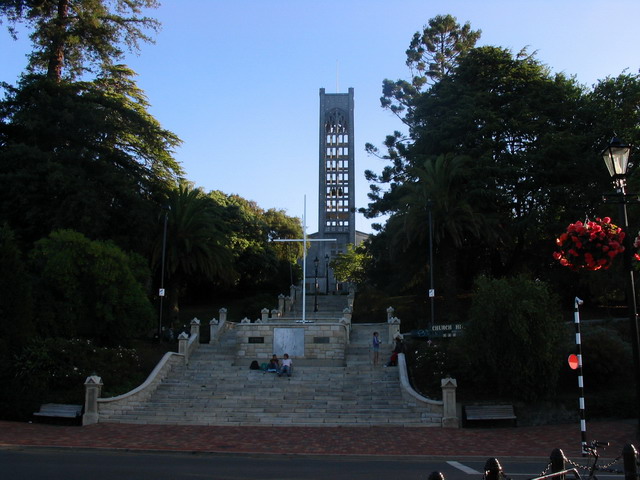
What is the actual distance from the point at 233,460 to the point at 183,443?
2.71 meters

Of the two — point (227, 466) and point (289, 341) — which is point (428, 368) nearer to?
point (289, 341)

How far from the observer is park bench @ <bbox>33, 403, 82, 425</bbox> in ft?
61.9

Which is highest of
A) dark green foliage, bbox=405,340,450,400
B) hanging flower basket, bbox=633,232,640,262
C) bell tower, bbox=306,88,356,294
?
bell tower, bbox=306,88,356,294

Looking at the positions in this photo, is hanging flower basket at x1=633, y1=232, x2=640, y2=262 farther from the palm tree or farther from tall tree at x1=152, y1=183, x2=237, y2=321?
tall tree at x1=152, y1=183, x2=237, y2=321

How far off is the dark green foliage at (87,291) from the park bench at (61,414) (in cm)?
583

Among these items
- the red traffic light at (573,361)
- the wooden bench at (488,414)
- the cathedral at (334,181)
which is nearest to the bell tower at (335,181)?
the cathedral at (334,181)

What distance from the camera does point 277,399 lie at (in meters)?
21.2

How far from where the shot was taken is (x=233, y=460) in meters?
12.9

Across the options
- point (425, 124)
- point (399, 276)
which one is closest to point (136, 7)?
point (425, 124)

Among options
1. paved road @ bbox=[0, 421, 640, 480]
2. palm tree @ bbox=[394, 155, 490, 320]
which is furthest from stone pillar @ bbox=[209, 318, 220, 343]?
paved road @ bbox=[0, 421, 640, 480]

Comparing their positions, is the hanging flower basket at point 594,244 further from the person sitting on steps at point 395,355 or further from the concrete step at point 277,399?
the person sitting on steps at point 395,355

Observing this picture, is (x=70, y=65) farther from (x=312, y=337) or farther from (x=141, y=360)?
(x=312, y=337)

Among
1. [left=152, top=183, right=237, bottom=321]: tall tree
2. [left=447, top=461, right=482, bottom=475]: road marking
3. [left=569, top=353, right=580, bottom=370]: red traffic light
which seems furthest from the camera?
[left=152, top=183, right=237, bottom=321]: tall tree

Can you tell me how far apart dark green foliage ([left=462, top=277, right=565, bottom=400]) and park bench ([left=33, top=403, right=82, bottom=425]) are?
1296cm
